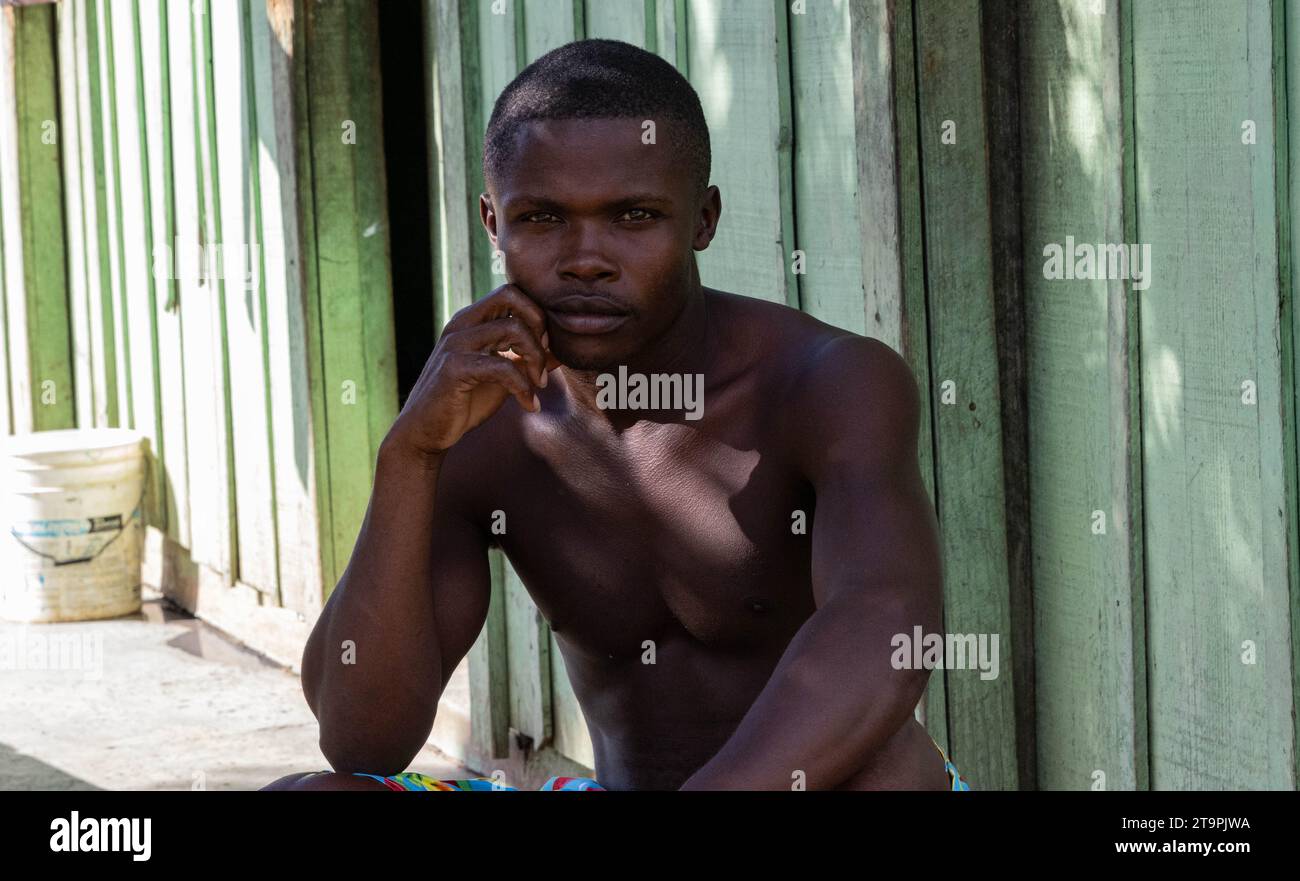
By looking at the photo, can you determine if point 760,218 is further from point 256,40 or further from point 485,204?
point 256,40

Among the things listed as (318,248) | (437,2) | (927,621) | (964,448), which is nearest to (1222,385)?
(964,448)

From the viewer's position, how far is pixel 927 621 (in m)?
2.42

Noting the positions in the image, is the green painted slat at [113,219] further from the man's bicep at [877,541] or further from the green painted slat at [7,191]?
the man's bicep at [877,541]

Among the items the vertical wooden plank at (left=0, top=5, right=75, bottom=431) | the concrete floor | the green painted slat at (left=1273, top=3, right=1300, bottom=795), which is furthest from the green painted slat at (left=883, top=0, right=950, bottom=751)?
the vertical wooden plank at (left=0, top=5, right=75, bottom=431)

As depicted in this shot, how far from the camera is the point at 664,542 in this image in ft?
9.25

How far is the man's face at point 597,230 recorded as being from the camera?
8.45 ft

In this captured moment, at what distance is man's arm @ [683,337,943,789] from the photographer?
2285 millimetres

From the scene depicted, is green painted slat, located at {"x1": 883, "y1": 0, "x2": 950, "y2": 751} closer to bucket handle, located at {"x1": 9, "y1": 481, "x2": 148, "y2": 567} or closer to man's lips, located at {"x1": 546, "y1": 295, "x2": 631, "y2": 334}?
man's lips, located at {"x1": 546, "y1": 295, "x2": 631, "y2": 334}

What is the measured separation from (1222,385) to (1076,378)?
1.23ft

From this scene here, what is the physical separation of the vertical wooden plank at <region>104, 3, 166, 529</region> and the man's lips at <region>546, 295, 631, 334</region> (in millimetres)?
6050

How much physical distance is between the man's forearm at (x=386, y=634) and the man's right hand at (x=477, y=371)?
0.18 ft

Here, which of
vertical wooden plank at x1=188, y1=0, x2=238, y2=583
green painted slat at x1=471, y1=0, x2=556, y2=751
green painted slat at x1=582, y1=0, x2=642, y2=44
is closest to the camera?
green painted slat at x1=582, y1=0, x2=642, y2=44

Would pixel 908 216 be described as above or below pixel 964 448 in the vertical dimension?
above

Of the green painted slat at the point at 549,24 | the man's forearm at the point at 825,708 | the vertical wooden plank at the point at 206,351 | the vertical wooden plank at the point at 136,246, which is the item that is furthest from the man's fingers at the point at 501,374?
the vertical wooden plank at the point at 136,246
